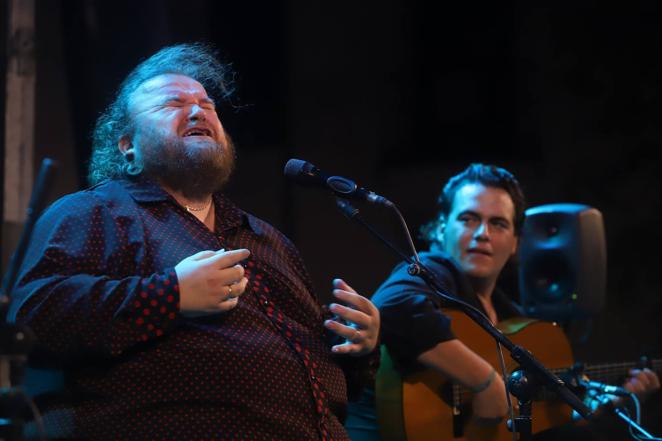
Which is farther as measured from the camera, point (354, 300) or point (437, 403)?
point (437, 403)

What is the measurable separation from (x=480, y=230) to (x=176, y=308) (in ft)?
5.99

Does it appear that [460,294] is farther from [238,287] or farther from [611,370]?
[238,287]

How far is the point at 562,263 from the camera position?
3.92 meters

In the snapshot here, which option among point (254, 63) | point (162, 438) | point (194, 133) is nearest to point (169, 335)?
point (162, 438)

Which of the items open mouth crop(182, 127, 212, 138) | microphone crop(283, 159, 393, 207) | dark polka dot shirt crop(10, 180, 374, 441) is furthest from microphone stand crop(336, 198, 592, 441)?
open mouth crop(182, 127, 212, 138)

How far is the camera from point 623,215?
538 centimetres

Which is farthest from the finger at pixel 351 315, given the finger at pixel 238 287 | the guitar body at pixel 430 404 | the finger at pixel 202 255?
the guitar body at pixel 430 404

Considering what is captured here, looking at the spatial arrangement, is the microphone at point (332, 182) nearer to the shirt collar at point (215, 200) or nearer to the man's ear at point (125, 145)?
the shirt collar at point (215, 200)

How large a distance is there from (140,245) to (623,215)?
3.94 metres

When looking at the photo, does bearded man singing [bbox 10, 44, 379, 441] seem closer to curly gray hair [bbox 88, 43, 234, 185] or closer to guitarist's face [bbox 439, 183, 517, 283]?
curly gray hair [bbox 88, 43, 234, 185]

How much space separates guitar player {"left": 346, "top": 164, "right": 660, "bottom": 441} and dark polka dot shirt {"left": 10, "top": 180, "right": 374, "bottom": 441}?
632 millimetres

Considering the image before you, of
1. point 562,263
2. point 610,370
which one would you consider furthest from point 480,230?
point 610,370

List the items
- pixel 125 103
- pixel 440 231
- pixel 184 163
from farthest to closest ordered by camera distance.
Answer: pixel 440 231
pixel 125 103
pixel 184 163

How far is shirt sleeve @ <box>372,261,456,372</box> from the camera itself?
3070mm
